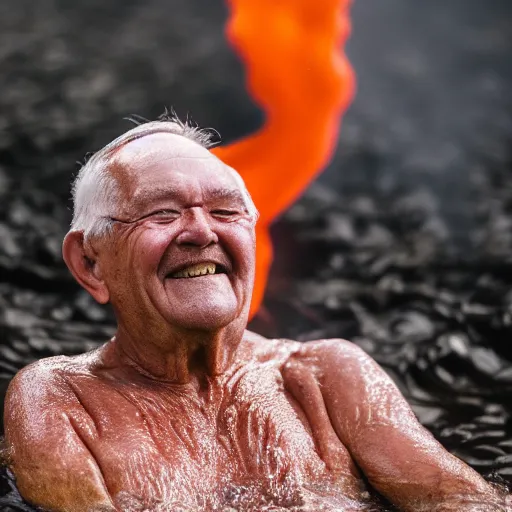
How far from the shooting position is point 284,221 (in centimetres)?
943

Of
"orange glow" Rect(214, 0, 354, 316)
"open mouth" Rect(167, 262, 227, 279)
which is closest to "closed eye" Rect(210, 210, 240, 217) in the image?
"open mouth" Rect(167, 262, 227, 279)

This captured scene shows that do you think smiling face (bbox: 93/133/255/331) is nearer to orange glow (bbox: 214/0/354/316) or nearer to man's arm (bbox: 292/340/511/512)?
man's arm (bbox: 292/340/511/512)

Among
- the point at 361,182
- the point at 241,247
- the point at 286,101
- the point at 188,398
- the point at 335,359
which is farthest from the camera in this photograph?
the point at 361,182

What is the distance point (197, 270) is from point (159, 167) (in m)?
0.43

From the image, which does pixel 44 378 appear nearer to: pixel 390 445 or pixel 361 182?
pixel 390 445

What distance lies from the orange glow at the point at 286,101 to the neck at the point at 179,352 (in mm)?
3471

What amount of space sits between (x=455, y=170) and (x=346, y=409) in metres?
8.15

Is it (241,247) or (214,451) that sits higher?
(241,247)

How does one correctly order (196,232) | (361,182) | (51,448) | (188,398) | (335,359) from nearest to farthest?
(51,448) < (196,232) < (188,398) < (335,359) < (361,182)

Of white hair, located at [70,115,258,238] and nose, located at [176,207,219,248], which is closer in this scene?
nose, located at [176,207,219,248]

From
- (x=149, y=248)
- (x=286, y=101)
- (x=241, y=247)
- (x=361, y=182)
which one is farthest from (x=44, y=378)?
(x=361, y=182)

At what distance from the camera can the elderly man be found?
3.60m

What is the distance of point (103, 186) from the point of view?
392cm

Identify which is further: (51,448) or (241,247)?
(241,247)
